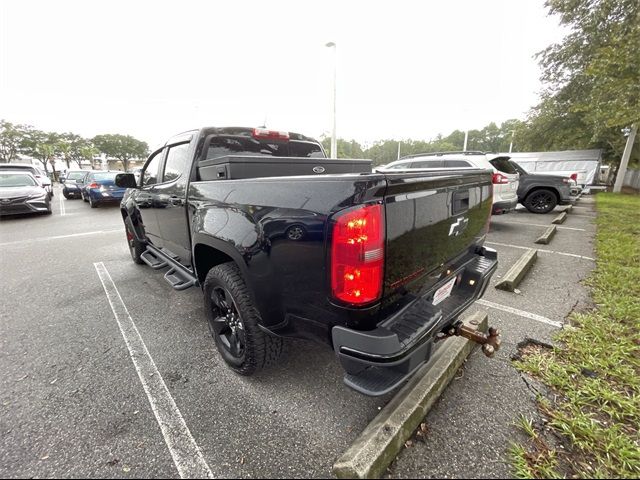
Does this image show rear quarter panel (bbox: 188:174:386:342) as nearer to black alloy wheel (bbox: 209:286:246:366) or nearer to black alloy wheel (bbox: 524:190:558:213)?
black alloy wheel (bbox: 209:286:246:366)

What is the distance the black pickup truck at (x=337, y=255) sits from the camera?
1.37 metres

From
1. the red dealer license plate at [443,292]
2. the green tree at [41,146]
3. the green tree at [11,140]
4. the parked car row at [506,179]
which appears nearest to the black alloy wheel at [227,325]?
the red dealer license plate at [443,292]

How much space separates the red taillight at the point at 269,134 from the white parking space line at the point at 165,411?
2265 millimetres

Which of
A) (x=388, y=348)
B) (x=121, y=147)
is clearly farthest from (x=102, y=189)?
(x=121, y=147)

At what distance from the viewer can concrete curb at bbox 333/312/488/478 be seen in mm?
1390

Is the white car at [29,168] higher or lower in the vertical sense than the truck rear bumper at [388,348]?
higher

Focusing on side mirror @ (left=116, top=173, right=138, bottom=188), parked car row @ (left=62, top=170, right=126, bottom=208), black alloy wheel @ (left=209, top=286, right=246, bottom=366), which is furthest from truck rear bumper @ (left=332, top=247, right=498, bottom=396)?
parked car row @ (left=62, top=170, right=126, bottom=208)

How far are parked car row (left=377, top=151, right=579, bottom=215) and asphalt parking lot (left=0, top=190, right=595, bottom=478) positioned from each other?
3.35 m

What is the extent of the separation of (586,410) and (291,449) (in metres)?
1.87

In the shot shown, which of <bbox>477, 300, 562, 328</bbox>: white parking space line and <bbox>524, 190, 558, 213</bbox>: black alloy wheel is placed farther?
<bbox>524, 190, 558, 213</bbox>: black alloy wheel

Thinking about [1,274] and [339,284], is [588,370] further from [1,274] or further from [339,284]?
[1,274]

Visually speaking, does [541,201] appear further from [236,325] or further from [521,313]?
[236,325]

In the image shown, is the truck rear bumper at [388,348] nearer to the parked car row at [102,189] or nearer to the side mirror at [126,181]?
the side mirror at [126,181]

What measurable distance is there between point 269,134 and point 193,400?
2.42m
